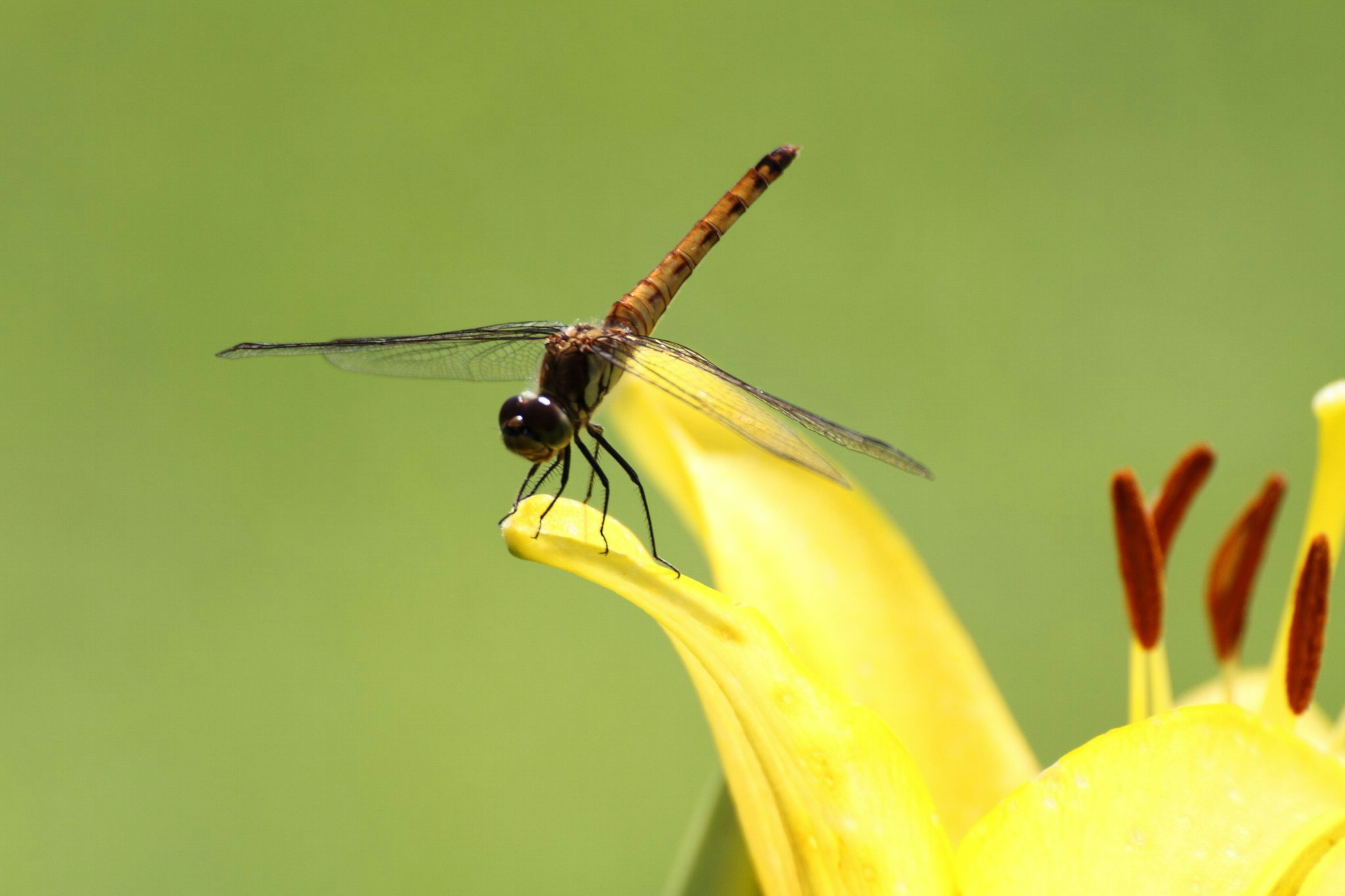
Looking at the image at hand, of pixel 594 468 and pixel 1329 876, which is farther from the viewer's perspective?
pixel 594 468

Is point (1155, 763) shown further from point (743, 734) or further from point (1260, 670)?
point (1260, 670)

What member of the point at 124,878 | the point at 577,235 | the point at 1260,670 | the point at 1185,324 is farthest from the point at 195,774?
the point at 1185,324

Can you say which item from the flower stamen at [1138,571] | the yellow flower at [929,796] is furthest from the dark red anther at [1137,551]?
the yellow flower at [929,796]

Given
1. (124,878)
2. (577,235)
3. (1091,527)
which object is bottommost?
(124,878)

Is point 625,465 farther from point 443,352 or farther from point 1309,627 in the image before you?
point 1309,627

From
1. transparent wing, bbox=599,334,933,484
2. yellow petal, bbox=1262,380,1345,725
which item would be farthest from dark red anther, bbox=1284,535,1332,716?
transparent wing, bbox=599,334,933,484

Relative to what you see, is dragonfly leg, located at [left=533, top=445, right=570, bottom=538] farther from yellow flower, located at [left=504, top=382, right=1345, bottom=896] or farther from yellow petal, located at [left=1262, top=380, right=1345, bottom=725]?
yellow petal, located at [left=1262, top=380, right=1345, bottom=725]

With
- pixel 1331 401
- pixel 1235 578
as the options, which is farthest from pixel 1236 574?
pixel 1331 401
